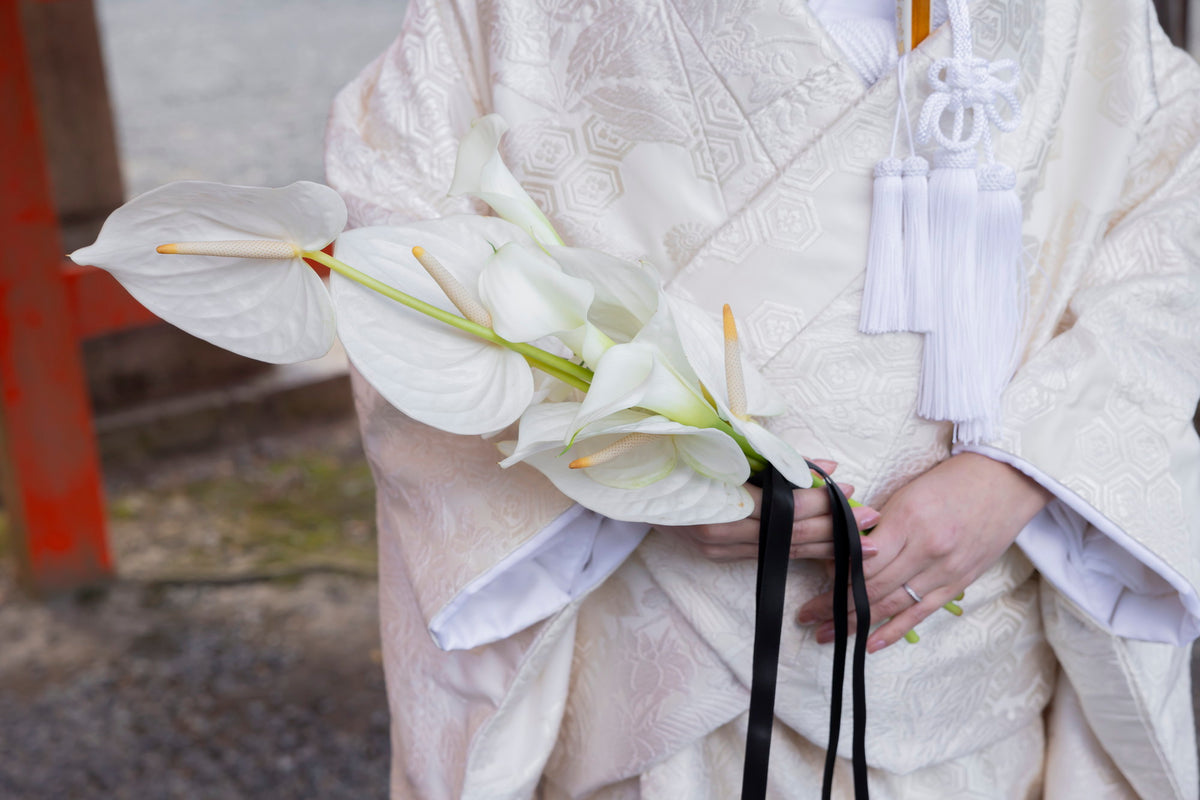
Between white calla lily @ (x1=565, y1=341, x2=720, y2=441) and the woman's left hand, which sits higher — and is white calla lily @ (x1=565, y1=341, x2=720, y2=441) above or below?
above

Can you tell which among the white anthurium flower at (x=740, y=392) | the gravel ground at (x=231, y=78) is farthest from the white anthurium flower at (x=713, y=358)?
the gravel ground at (x=231, y=78)

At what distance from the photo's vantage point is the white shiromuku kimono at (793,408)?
89cm

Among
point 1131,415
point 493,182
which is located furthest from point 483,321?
point 1131,415

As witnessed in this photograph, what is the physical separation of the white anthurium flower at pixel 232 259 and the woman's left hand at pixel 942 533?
0.45 m

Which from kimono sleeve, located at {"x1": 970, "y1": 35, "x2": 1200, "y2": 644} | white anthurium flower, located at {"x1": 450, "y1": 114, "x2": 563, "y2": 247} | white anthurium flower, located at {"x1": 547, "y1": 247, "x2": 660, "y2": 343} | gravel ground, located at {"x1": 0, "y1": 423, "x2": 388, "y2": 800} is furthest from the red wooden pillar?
kimono sleeve, located at {"x1": 970, "y1": 35, "x2": 1200, "y2": 644}

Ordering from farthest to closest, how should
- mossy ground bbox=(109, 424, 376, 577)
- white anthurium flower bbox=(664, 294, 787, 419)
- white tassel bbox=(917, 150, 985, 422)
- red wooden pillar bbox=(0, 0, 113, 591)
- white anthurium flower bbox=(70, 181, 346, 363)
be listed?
1. mossy ground bbox=(109, 424, 376, 577)
2. red wooden pillar bbox=(0, 0, 113, 591)
3. white tassel bbox=(917, 150, 985, 422)
4. white anthurium flower bbox=(664, 294, 787, 419)
5. white anthurium flower bbox=(70, 181, 346, 363)

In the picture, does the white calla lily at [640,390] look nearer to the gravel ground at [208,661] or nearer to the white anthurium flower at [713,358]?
the white anthurium flower at [713,358]

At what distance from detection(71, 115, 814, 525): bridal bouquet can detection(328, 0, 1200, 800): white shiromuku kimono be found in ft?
0.54

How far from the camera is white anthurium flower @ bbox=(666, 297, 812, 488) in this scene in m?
0.71

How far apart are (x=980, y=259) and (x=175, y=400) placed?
293 cm

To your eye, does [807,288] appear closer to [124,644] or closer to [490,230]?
[490,230]

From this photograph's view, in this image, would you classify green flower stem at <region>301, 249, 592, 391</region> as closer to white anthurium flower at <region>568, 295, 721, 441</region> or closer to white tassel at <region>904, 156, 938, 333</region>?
white anthurium flower at <region>568, 295, 721, 441</region>

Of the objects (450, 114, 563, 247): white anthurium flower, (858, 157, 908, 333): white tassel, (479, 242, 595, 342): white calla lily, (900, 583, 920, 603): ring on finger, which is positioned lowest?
(900, 583, 920, 603): ring on finger

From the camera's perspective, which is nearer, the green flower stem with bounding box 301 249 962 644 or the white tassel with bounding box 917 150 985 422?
the green flower stem with bounding box 301 249 962 644
